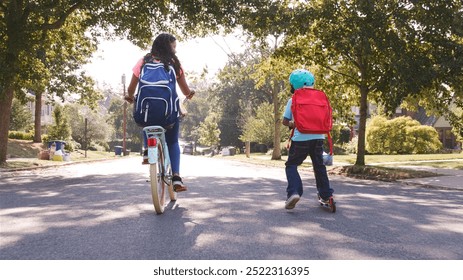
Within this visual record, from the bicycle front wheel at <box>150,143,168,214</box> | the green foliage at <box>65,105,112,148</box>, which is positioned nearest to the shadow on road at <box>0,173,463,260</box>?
the bicycle front wheel at <box>150,143,168,214</box>

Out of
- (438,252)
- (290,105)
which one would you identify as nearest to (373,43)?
(290,105)

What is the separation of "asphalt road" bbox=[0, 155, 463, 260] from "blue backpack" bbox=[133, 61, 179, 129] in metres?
1.15

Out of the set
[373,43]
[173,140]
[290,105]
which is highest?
[373,43]

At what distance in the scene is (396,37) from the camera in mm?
12148

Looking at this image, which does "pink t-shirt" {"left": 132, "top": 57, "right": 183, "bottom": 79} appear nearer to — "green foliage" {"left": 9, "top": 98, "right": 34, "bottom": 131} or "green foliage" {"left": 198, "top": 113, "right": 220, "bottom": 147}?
"green foliage" {"left": 9, "top": 98, "right": 34, "bottom": 131}

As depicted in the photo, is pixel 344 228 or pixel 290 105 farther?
pixel 290 105

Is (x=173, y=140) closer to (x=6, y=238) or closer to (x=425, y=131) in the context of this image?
(x=6, y=238)

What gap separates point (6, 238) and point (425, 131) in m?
33.5

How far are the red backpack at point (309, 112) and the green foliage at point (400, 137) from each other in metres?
29.5

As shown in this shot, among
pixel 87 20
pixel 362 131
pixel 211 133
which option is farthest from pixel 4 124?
pixel 211 133

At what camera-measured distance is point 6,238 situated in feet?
13.0

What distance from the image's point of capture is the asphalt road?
11.8 feet

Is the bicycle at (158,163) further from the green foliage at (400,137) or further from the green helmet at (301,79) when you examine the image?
the green foliage at (400,137)

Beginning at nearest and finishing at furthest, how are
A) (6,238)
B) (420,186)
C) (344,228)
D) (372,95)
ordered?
(6,238)
(344,228)
(420,186)
(372,95)
